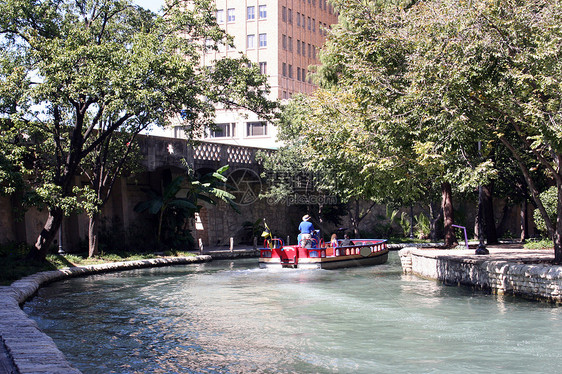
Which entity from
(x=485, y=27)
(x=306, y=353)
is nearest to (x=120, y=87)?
(x=485, y=27)

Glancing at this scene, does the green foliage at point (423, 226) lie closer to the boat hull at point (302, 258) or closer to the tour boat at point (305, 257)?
the tour boat at point (305, 257)

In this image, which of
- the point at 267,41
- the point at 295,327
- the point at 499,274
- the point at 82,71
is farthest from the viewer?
the point at 267,41

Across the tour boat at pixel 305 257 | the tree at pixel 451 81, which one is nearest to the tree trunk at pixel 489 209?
the tour boat at pixel 305 257

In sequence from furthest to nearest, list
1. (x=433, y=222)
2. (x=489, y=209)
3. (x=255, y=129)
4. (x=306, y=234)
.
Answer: (x=255, y=129) → (x=433, y=222) → (x=489, y=209) → (x=306, y=234)

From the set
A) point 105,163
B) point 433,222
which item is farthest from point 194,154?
point 433,222

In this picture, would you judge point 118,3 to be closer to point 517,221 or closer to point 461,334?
point 461,334

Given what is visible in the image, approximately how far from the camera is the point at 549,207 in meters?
Answer: 22.5

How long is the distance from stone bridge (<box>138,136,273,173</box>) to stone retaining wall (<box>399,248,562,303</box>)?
474 inches

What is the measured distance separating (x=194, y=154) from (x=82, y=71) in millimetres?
12688

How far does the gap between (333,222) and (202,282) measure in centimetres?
2116

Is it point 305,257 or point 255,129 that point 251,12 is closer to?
point 255,129

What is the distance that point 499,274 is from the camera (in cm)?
1647

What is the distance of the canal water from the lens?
954 centimetres

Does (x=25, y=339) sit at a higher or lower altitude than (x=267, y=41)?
lower
